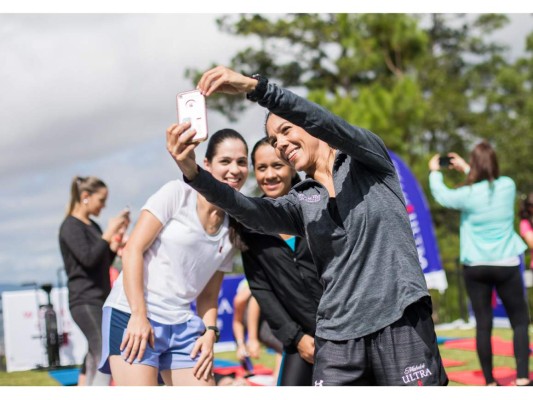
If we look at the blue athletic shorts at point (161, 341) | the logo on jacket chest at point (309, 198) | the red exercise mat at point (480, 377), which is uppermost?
the logo on jacket chest at point (309, 198)

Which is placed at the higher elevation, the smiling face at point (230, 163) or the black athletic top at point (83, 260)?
the smiling face at point (230, 163)

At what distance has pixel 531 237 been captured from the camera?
24.8 feet

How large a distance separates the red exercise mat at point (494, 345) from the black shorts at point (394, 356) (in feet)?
21.5

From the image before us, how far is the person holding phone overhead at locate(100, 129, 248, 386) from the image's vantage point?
3.38 m

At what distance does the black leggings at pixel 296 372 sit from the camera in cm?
379

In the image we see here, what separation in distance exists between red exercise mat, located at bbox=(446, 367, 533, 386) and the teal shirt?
1.20m

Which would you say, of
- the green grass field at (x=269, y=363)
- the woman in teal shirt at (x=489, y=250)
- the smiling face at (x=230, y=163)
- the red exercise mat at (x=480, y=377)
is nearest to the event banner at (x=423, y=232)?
the green grass field at (x=269, y=363)

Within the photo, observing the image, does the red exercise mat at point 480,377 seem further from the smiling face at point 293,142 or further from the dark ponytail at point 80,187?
the smiling face at point 293,142

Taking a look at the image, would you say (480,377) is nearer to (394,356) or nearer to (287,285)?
(287,285)

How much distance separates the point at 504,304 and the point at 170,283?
156 inches

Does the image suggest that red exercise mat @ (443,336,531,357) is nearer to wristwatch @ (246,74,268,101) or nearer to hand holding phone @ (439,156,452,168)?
hand holding phone @ (439,156,452,168)

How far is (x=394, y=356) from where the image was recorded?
267 cm

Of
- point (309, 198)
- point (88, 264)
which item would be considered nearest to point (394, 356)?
point (309, 198)

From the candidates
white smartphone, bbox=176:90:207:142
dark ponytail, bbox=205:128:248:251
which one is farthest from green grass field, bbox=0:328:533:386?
white smartphone, bbox=176:90:207:142
